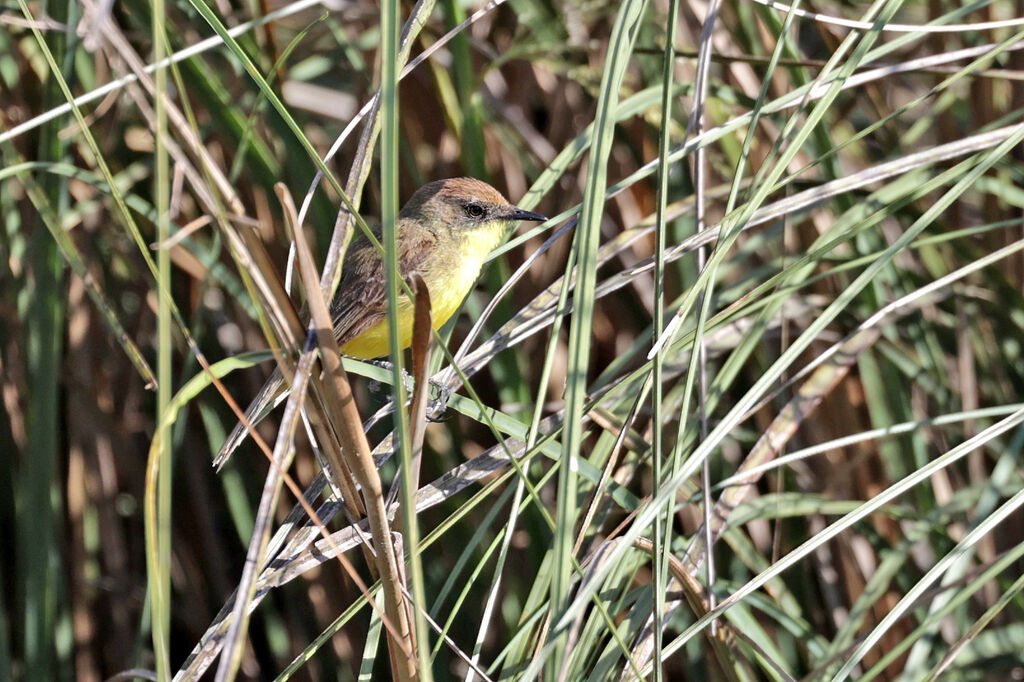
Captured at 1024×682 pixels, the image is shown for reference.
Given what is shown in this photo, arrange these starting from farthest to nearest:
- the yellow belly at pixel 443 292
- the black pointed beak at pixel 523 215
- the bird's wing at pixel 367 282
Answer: the bird's wing at pixel 367 282, the yellow belly at pixel 443 292, the black pointed beak at pixel 523 215

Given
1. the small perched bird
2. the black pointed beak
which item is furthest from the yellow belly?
the black pointed beak

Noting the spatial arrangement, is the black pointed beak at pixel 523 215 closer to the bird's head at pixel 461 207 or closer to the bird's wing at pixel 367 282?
the bird's head at pixel 461 207

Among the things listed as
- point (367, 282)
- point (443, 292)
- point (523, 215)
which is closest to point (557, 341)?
point (523, 215)

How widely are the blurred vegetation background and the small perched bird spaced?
3.5 inches

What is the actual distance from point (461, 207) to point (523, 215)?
41 centimetres

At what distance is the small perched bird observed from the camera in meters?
2.44

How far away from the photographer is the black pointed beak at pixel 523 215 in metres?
2.14

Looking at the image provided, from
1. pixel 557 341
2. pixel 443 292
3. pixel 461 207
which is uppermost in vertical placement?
pixel 461 207

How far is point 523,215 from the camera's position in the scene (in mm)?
2236

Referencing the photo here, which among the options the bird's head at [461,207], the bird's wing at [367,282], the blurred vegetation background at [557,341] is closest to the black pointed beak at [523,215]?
the bird's head at [461,207]

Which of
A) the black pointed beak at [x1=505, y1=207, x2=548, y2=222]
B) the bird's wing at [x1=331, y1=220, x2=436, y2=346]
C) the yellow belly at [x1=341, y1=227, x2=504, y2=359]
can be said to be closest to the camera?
the black pointed beak at [x1=505, y1=207, x2=548, y2=222]

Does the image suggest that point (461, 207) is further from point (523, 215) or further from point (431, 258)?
point (523, 215)

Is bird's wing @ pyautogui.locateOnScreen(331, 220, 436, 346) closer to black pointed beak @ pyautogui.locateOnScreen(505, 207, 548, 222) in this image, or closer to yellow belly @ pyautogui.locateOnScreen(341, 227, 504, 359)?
yellow belly @ pyautogui.locateOnScreen(341, 227, 504, 359)

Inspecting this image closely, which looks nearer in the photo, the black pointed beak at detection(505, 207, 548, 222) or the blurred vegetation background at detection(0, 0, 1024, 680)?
the blurred vegetation background at detection(0, 0, 1024, 680)
